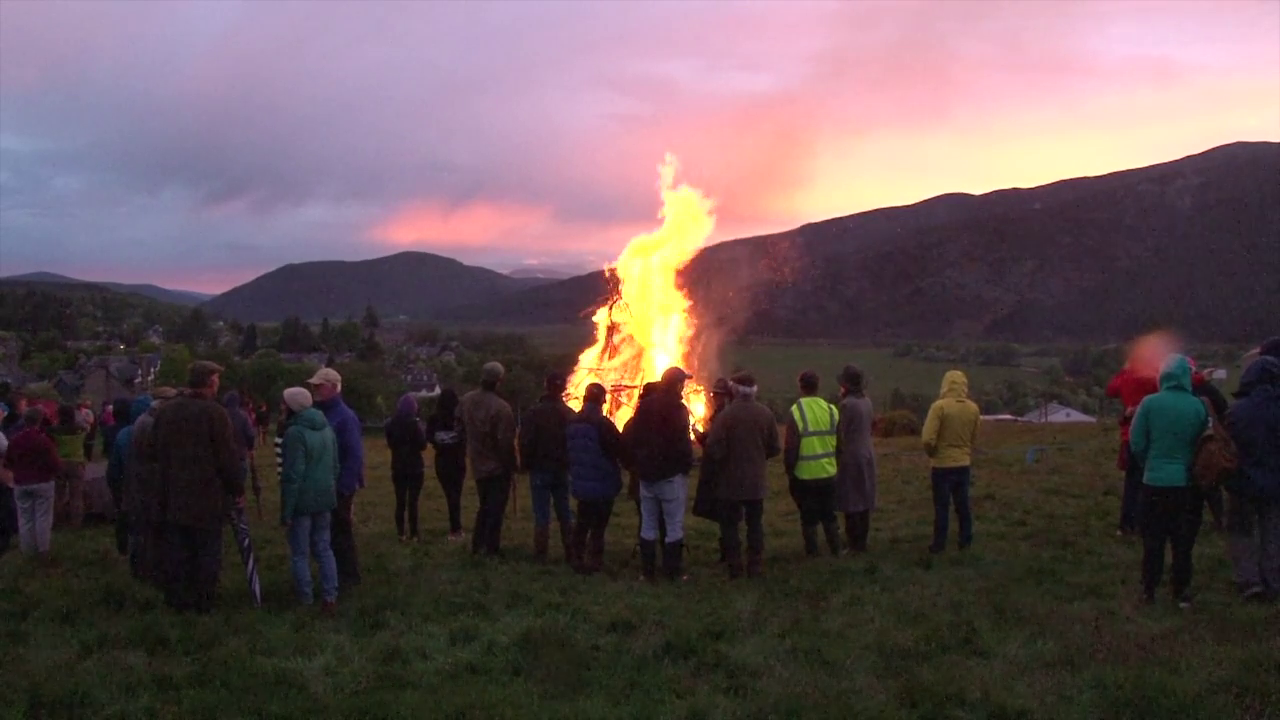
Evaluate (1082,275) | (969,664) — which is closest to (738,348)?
(1082,275)

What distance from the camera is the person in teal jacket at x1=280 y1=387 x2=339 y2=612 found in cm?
786

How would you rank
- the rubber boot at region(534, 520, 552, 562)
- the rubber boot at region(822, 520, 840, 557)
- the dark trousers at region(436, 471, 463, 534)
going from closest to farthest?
the rubber boot at region(822, 520, 840, 557)
the rubber boot at region(534, 520, 552, 562)
the dark trousers at region(436, 471, 463, 534)

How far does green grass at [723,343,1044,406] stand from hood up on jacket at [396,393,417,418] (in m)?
29.0

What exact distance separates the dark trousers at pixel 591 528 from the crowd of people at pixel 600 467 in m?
0.02

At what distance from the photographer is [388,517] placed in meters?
13.8

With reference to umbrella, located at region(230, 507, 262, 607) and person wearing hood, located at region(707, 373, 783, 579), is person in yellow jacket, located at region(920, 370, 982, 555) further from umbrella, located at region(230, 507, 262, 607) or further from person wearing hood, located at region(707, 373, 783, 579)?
umbrella, located at region(230, 507, 262, 607)

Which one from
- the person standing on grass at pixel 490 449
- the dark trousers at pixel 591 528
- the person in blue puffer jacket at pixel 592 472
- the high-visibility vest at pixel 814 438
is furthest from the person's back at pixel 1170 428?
the person standing on grass at pixel 490 449

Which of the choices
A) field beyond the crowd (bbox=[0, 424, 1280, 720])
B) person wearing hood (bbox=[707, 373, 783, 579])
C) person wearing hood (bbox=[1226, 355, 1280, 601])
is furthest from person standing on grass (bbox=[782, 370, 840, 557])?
person wearing hood (bbox=[1226, 355, 1280, 601])

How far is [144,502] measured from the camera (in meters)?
7.92

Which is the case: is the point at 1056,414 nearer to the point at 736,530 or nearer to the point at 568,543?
the point at 736,530

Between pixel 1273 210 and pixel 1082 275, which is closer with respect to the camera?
pixel 1273 210

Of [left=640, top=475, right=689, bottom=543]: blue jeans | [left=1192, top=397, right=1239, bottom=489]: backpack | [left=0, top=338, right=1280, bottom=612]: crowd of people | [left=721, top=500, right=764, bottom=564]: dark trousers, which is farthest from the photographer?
[left=721, top=500, right=764, bottom=564]: dark trousers

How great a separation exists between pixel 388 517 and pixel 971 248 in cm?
6181

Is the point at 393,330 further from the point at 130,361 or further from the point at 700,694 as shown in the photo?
the point at 700,694
